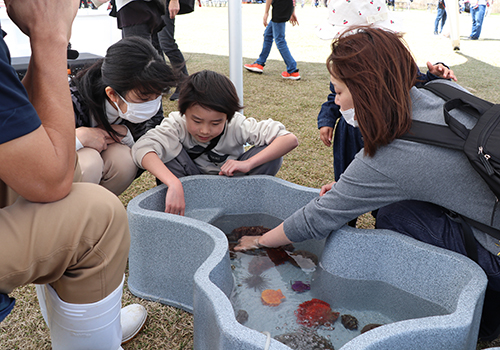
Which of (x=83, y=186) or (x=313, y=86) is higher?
(x=83, y=186)

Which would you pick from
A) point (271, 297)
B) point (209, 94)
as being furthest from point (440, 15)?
point (271, 297)

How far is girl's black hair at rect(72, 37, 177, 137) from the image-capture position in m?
1.59

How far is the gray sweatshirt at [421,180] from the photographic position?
3.93 feet

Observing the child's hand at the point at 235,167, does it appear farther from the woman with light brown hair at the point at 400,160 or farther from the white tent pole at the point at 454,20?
the white tent pole at the point at 454,20

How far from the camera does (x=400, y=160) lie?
1.24m

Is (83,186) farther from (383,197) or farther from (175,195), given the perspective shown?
(383,197)

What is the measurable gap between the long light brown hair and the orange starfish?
1.96ft

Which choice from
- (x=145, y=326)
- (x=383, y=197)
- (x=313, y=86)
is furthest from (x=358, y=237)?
(x=313, y=86)

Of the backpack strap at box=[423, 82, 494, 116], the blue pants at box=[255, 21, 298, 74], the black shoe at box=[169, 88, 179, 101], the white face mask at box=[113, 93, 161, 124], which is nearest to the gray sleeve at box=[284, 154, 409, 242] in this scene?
the backpack strap at box=[423, 82, 494, 116]

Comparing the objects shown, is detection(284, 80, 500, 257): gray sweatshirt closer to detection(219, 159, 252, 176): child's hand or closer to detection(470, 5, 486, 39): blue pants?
detection(219, 159, 252, 176): child's hand

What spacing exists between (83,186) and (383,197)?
2.83 ft

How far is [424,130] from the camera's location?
122 centimetres

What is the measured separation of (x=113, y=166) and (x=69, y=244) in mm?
967

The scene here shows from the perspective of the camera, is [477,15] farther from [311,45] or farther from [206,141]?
[206,141]
